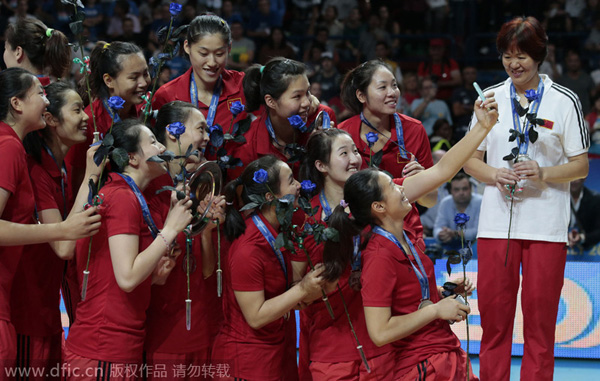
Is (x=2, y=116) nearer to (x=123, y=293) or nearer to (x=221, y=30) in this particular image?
(x=123, y=293)

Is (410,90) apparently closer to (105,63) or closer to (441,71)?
(441,71)

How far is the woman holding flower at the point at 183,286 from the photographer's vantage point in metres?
3.61

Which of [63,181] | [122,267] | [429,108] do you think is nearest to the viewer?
[122,267]

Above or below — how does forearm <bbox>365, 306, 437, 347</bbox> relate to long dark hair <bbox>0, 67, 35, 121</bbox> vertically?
below

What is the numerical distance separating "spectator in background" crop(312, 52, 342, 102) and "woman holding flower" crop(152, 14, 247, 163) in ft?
20.3

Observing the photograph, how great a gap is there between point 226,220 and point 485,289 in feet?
5.02

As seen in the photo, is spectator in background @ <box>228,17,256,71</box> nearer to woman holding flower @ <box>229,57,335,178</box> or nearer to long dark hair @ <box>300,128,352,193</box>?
woman holding flower @ <box>229,57,335,178</box>

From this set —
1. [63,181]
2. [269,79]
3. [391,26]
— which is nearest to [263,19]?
[391,26]

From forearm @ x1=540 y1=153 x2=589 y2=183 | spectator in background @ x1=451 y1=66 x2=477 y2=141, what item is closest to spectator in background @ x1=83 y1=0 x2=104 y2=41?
spectator in background @ x1=451 y1=66 x2=477 y2=141

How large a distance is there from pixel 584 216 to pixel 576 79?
3.67 metres

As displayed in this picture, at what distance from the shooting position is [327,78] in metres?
10.7

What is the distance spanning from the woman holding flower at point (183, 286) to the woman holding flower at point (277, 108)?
1.36 feet

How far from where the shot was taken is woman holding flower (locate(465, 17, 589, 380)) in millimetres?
4164

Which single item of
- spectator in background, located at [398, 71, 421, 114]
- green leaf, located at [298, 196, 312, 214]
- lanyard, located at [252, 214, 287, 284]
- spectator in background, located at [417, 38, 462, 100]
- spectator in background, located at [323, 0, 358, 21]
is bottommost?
lanyard, located at [252, 214, 287, 284]
